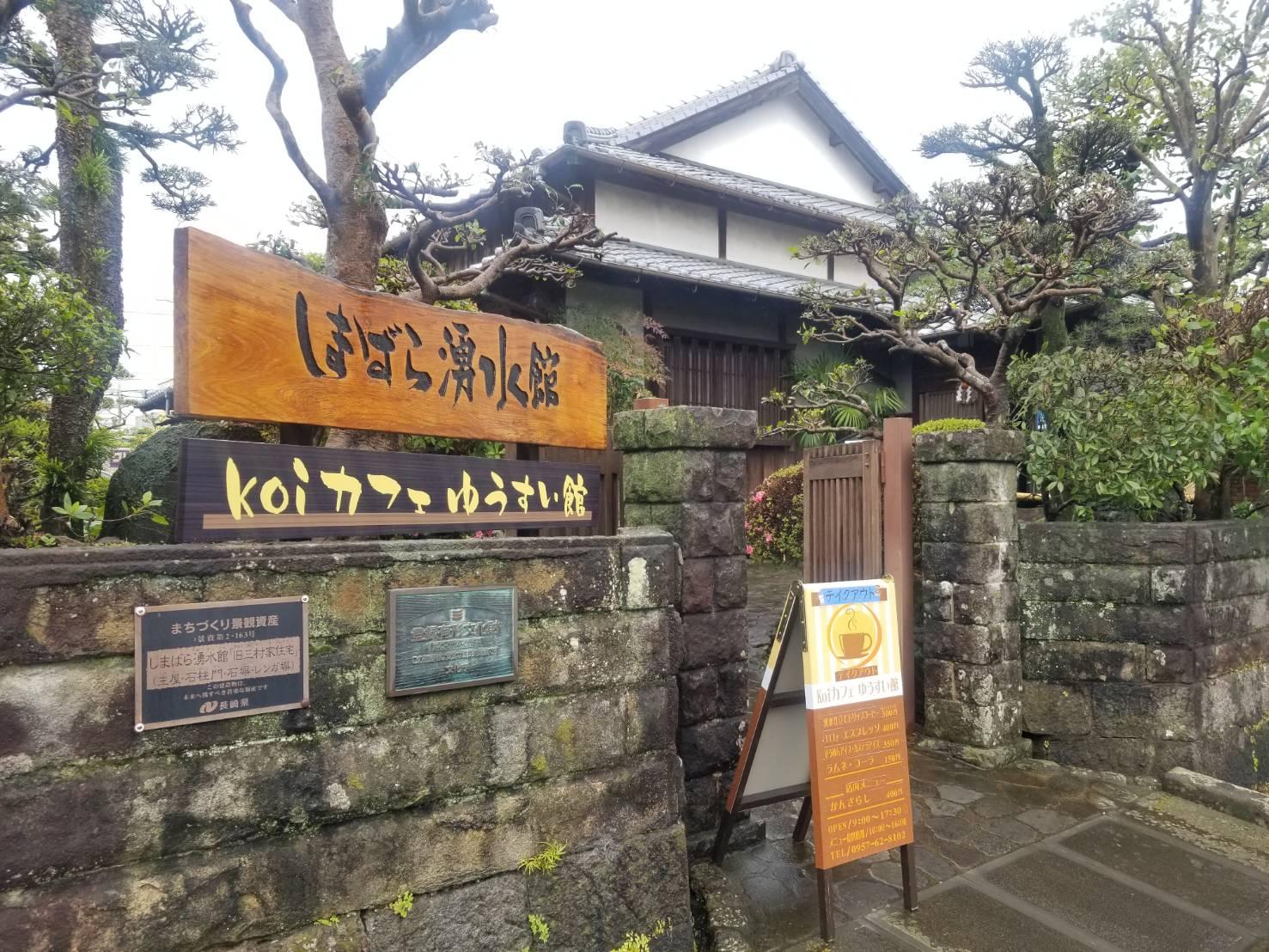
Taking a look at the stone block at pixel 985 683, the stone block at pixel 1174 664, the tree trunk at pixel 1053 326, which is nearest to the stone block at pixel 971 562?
the stone block at pixel 985 683

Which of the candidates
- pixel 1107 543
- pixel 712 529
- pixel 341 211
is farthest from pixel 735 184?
pixel 712 529

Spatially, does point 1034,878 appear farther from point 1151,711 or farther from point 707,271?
point 707,271

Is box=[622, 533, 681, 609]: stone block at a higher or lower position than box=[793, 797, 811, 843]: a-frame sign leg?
higher

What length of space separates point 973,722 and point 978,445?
2031mm

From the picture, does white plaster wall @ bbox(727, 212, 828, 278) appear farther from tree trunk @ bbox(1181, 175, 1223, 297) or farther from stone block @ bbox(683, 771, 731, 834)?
stone block @ bbox(683, 771, 731, 834)

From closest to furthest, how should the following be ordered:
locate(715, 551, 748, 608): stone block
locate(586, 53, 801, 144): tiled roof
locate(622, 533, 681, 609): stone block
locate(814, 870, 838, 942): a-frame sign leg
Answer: locate(622, 533, 681, 609): stone block
locate(814, 870, 838, 942): a-frame sign leg
locate(715, 551, 748, 608): stone block
locate(586, 53, 801, 144): tiled roof

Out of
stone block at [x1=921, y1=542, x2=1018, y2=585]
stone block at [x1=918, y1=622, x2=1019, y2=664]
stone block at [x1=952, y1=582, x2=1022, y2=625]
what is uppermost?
stone block at [x1=921, y1=542, x2=1018, y2=585]

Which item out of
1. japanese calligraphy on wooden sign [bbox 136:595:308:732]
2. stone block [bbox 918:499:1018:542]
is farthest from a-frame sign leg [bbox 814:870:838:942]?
stone block [bbox 918:499:1018:542]

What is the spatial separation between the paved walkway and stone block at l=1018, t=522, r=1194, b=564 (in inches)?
62.8

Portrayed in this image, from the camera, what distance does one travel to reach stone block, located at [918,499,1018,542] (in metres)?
5.41

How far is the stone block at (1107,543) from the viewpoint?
5297mm

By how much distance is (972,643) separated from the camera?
5379 mm

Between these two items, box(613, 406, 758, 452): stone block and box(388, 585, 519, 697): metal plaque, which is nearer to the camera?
box(388, 585, 519, 697): metal plaque

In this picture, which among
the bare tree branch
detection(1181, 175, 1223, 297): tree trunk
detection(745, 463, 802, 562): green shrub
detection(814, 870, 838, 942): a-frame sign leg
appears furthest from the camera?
detection(745, 463, 802, 562): green shrub
